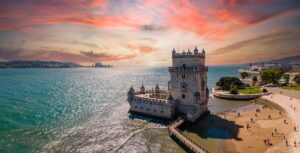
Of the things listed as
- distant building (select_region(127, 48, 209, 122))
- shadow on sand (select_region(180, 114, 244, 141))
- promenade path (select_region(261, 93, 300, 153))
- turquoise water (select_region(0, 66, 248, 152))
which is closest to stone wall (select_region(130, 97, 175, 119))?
distant building (select_region(127, 48, 209, 122))

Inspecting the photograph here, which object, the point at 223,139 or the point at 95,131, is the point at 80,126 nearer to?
the point at 95,131

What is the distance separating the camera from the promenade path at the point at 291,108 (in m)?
38.7

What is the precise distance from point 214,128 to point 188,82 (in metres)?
12.3

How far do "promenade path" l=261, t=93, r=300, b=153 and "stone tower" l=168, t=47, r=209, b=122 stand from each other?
776 inches

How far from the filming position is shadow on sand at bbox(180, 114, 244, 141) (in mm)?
44338

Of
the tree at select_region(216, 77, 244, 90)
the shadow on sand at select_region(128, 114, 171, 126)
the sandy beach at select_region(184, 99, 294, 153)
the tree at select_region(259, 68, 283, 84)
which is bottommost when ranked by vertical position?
the sandy beach at select_region(184, 99, 294, 153)

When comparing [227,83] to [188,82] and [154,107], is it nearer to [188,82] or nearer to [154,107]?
[188,82]

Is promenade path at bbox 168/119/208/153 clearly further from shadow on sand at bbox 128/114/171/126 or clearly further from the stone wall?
the stone wall

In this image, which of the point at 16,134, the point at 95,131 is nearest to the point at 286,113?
the point at 95,131

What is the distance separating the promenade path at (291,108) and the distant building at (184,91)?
19.9 meters

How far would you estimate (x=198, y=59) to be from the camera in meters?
53.6

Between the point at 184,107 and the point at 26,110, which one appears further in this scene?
the point at 26,110

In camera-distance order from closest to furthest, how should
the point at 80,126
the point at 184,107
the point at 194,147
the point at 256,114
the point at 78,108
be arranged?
1. the point at 194,147
2. the point at 80,126
3. the point at 184,107
4. the point at 256,114
5. the point at 78,108

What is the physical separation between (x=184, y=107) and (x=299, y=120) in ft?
89.1
